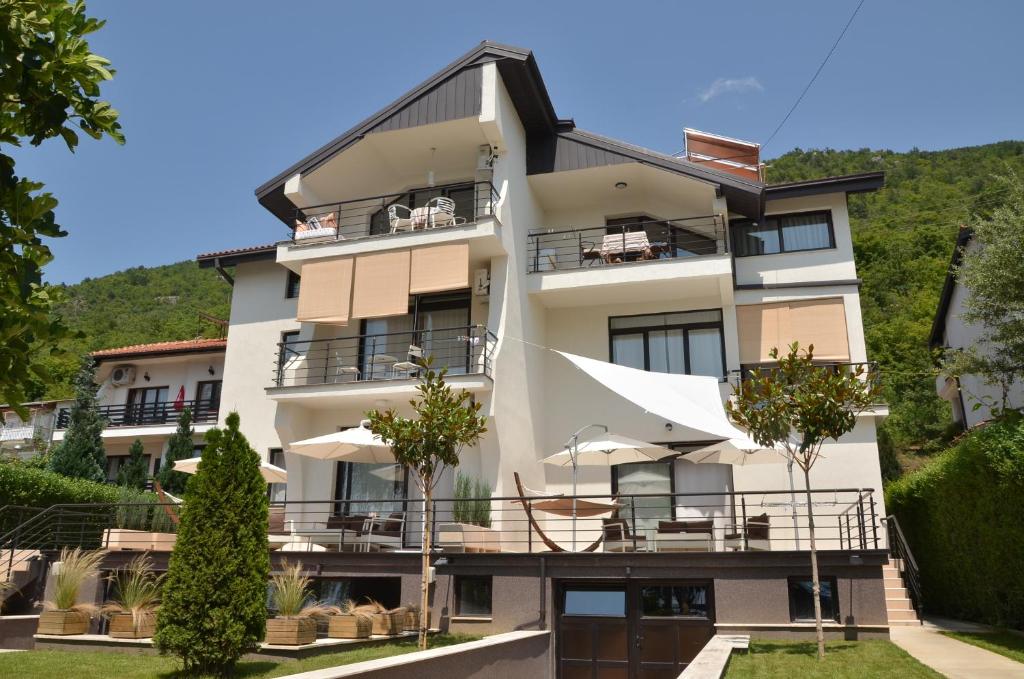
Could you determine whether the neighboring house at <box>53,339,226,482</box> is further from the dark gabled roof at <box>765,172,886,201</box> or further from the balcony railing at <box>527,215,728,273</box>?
the dark gabled roof at <box>765,172,886,201</box>

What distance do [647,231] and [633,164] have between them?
5.69ft

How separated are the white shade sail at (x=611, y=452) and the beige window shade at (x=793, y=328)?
11.9ft

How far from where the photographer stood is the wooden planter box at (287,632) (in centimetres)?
992

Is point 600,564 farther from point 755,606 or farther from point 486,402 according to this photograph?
point 486,402

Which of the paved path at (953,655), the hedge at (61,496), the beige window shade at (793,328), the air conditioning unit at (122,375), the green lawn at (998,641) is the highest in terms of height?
the air conditioning unit at (122,375)

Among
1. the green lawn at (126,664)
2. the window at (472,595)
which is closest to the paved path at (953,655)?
the window at (472,595)

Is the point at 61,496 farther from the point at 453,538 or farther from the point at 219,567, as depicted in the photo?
the point at 219,567

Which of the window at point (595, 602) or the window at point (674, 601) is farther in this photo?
the window at point (595, 602)

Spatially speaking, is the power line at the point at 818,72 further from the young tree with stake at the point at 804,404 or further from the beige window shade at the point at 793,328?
the young tree with stake at the point at 804,404

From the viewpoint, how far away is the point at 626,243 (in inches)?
673

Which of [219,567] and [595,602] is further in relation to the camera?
[595,602]

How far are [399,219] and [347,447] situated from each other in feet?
16.6

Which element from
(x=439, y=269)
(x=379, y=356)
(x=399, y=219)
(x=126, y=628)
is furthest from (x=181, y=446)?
(x=126, y=628)

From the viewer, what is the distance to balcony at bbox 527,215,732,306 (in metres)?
16.4
